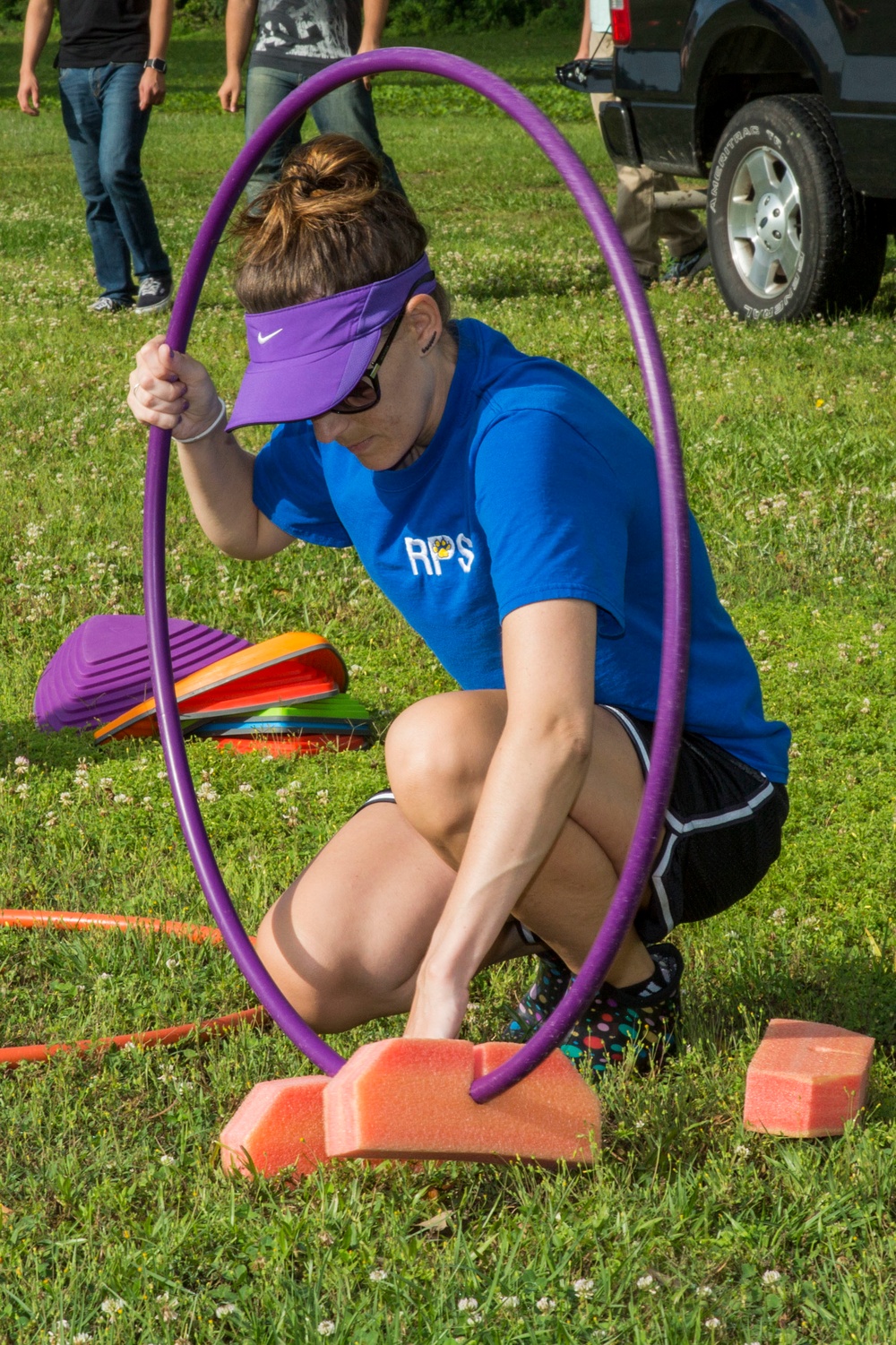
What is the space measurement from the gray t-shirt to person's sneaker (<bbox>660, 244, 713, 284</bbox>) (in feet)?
9.72

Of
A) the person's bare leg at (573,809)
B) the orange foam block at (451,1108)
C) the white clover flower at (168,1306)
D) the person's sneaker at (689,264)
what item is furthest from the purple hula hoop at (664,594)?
the person's sneaker at (689,264)

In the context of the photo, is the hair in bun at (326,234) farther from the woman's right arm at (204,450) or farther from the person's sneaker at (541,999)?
the person's sneaker at (541,999)

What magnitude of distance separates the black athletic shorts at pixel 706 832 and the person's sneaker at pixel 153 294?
23.9 ft

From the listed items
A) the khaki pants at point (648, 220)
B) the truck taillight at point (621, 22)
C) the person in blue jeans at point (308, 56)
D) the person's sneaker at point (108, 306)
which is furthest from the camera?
the khaki pants at point (648, 220)

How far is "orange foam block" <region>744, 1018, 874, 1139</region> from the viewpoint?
7.85ft

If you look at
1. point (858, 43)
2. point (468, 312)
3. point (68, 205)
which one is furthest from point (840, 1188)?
point (68, 205)

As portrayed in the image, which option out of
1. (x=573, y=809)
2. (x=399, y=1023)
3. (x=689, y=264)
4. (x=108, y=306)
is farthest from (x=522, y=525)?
(x=689, y=264)

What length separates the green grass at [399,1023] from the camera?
2.16 meters

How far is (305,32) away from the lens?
7.81 m

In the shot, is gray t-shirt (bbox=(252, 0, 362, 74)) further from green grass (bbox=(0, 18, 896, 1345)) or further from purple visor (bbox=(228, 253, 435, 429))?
purple visor (bbox=(228, 253, 435, 429))

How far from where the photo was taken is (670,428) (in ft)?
6.70

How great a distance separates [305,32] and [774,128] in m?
2.47

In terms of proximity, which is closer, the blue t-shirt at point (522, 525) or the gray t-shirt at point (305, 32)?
the blue t-shirt at point (522, 525)

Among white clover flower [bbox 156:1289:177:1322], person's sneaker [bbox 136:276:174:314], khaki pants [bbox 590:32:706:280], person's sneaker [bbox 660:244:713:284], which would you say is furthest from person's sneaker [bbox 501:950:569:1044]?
person's sneaker [bbox 660:244:713:284]
